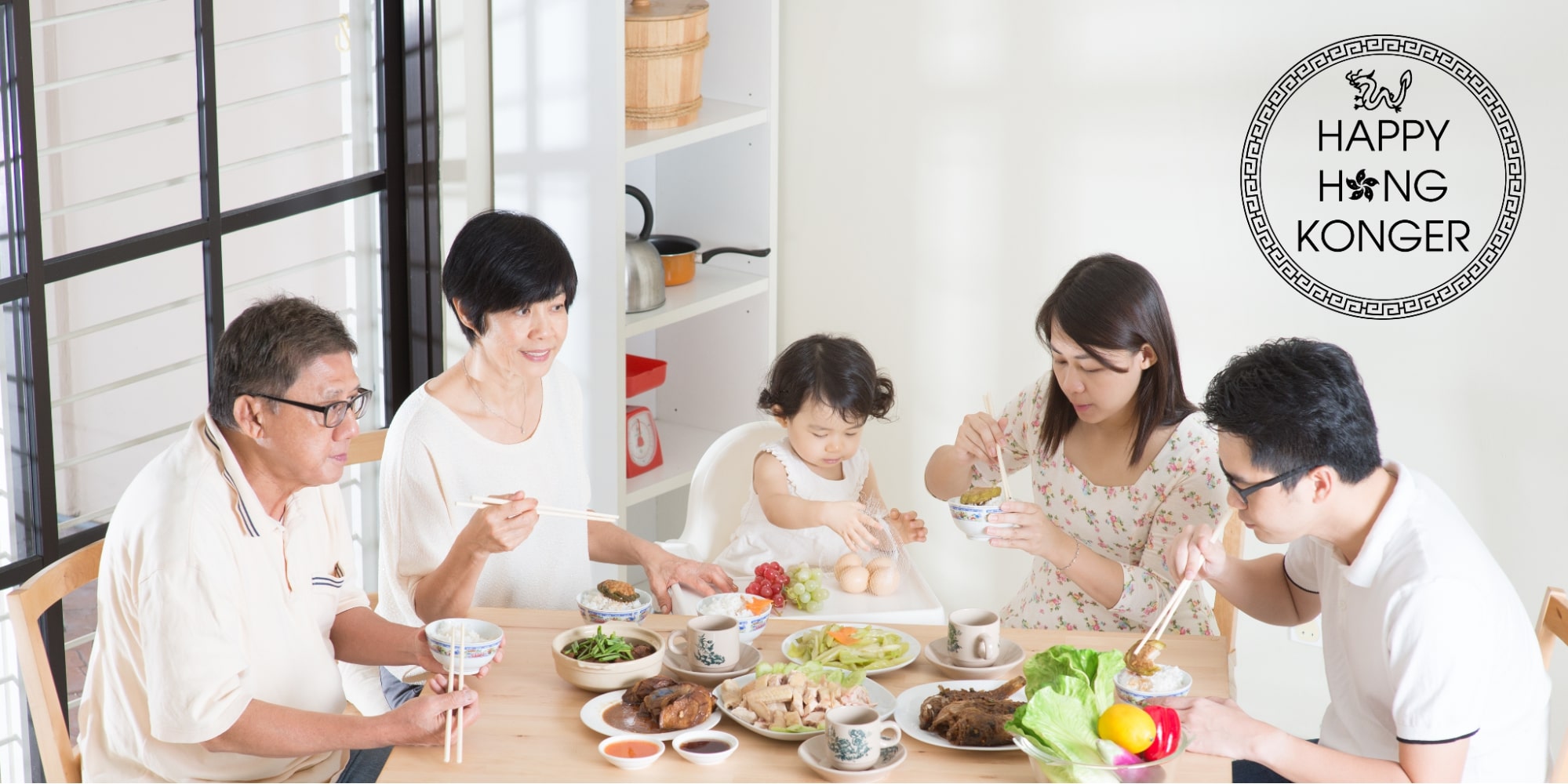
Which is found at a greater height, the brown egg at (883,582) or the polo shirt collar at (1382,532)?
the polo shirt collar at (1382,532)

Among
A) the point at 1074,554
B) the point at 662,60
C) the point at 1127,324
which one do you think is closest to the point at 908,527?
the point at 1074,554

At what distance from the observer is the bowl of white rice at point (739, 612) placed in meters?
2.10

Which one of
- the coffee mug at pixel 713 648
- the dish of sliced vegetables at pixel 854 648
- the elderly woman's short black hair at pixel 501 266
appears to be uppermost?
the elderly woman's short black hair at pixel 501 266

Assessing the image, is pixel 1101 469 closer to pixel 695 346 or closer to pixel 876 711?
pixel 876 711

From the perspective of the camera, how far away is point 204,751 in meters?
1.88

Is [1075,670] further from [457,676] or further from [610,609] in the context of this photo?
[457,676]

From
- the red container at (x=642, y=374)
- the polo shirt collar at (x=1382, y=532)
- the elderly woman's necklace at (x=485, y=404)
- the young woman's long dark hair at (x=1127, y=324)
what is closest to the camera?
the polo shirt collar at (x=1382, y=532)

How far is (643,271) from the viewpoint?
127 inches

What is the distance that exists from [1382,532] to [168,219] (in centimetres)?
225

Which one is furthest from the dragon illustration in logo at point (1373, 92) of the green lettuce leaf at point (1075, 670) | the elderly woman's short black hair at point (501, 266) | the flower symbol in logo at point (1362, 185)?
the elderly woman's short black hair at point (501, 266)

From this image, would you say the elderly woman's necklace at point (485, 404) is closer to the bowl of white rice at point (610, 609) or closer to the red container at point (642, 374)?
the bowl of white rice at point (610, 609)

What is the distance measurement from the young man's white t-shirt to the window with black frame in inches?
82.2

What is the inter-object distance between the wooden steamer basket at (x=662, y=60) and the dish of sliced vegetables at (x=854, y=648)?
4.85 ft

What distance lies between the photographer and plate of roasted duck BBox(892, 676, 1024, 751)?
182 centimetres
